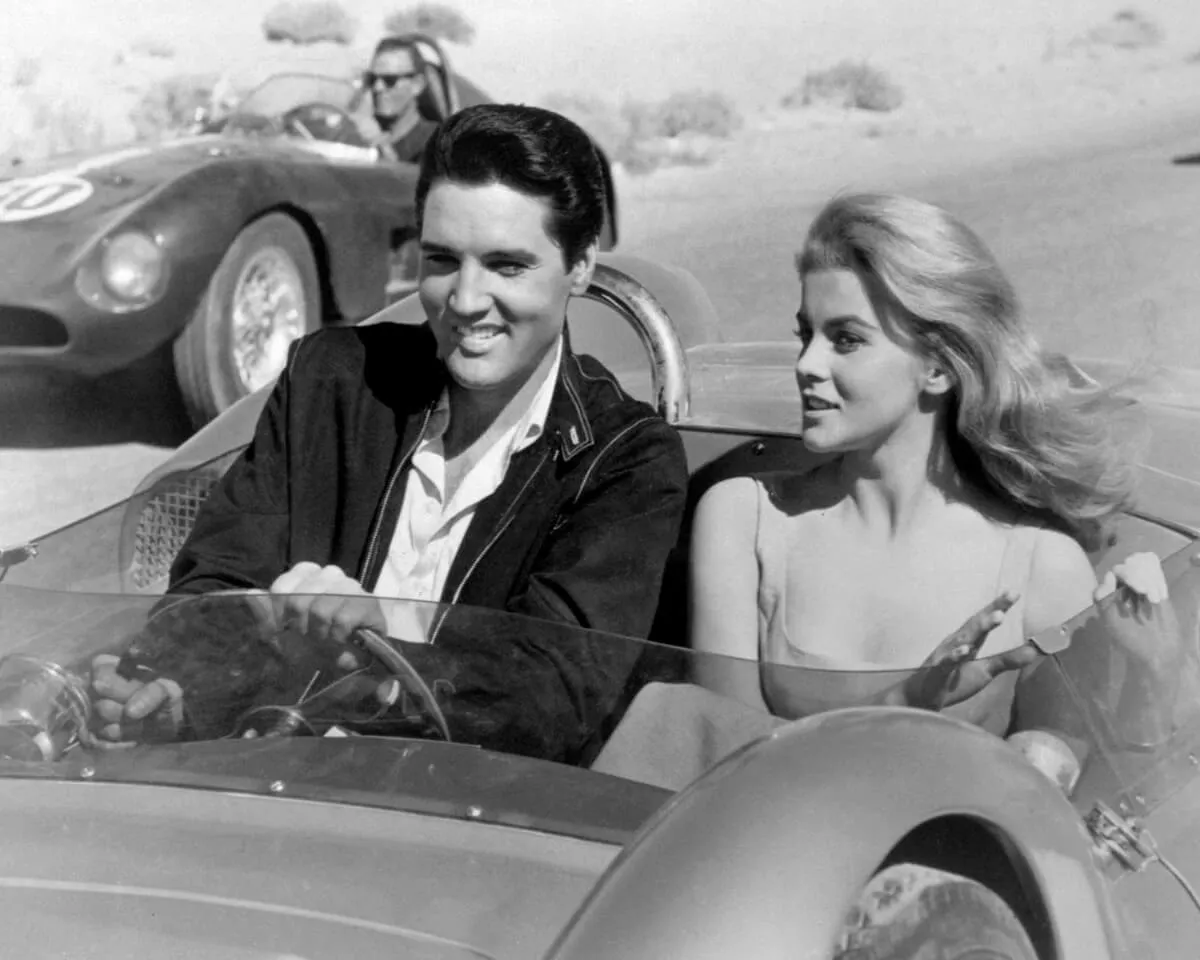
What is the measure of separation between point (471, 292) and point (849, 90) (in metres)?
3.06

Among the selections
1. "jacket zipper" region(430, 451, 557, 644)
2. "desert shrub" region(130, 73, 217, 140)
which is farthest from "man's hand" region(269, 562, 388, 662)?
"desert shrub" region(130, 73, 217, 140)

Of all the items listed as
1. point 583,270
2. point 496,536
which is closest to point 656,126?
point 583,270

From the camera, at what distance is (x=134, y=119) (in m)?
5.77

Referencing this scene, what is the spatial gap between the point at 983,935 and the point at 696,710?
0.31m

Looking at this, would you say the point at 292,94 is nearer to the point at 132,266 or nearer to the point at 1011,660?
the point at 132,266

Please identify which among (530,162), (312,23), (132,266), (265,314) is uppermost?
(530,162)

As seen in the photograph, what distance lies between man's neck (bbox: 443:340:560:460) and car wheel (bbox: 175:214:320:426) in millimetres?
2408

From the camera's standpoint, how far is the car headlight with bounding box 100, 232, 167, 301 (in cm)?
428

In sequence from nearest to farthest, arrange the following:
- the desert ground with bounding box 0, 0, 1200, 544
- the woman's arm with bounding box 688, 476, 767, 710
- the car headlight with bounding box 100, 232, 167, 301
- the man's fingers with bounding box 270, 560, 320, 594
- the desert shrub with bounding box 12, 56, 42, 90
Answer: the man's fingers with bounding box 270, 560, 320, 594
the woman's arm with bounding box 688, 476, 767, 710
the car headlight with bounding box 100, 232, 167, 301
the desert ground with bounding box 0, 0, 1200, 544
the desert shrub with bounding box 12, 56, 42, 90

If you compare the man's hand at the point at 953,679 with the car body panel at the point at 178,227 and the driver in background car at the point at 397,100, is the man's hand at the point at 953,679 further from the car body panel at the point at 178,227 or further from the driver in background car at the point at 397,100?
the driver in background car at the point at 397,100

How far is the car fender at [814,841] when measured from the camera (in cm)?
123

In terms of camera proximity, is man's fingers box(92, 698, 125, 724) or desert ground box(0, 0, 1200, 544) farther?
desert ground box(0, 0, 1200, 544)

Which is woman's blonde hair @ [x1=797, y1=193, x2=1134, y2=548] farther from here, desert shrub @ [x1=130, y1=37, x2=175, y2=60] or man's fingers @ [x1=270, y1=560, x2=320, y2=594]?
desert shrub @ [x1=130, y1=37, x2=175, y2=60]

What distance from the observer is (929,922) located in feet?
4.48
